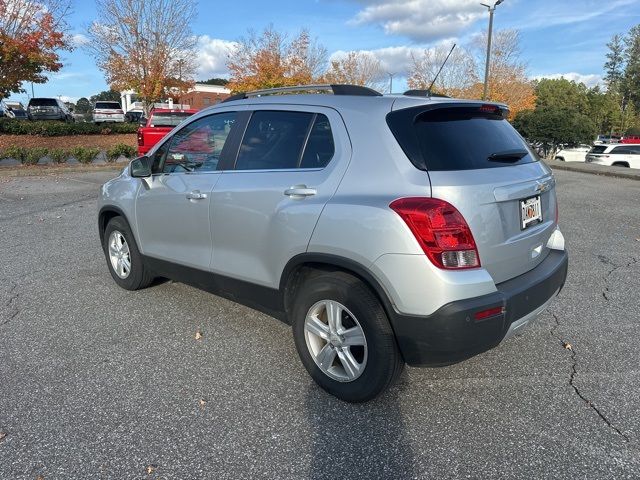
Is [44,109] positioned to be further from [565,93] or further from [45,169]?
[565,93]

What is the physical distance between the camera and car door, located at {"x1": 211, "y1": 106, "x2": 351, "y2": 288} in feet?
9.59

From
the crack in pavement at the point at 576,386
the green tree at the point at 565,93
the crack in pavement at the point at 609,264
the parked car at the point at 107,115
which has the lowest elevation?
the crack in pavement at the point at 576,386

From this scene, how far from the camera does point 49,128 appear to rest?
2011 centimetres

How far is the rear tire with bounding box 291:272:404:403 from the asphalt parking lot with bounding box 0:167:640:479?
15 cm

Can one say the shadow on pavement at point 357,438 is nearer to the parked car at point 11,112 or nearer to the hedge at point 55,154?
the hedge at point 55,154

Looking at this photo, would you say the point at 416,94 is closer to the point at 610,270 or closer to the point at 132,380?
the point at 132,380

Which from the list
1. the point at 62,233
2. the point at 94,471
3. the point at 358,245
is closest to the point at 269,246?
the point at 358,245

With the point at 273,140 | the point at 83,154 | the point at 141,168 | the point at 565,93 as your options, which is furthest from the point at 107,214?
the point at 565,93

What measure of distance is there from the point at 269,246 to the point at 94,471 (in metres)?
1.52

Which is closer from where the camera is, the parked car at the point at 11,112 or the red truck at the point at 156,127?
the red truck at the point at 156,127

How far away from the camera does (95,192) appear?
1133 cm

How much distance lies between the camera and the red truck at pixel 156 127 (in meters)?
14.9

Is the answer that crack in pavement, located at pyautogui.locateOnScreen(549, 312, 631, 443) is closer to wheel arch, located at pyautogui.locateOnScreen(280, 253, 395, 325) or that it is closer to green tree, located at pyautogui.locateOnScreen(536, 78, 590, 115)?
wheel arch, located at pyautogui.locateOnScreen(280, 253, 395, 325)

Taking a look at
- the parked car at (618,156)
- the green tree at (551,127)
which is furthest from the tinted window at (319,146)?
the green tree at (551,127)
